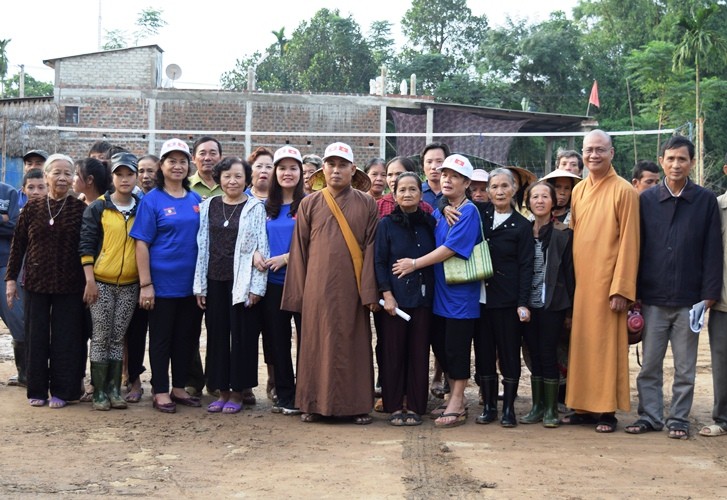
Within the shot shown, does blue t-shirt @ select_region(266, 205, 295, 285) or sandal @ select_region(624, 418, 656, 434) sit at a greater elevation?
blue t-shirt @ select_region(266, 205, 295, 285)

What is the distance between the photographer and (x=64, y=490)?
15.7 ft

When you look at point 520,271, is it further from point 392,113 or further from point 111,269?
point 392,113

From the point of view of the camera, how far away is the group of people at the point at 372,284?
6.27 meters

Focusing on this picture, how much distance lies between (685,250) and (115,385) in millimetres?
4212

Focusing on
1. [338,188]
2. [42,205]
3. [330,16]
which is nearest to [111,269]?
[42,205]

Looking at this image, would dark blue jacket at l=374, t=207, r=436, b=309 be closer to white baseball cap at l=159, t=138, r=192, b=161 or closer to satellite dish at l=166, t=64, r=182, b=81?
white baseball cap at l=159, t=138, r=192, b=161

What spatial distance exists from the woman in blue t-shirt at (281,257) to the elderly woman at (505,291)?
1.40m

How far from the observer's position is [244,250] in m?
6.66

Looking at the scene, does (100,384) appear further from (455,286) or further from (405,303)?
(455,286)

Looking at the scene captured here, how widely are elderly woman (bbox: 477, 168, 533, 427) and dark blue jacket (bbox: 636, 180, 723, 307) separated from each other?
86 cm

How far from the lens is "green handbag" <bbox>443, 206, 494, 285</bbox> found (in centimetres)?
636

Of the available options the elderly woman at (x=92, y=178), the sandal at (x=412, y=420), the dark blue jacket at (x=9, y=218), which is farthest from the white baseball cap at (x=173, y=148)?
the sandal at (x=412, y=420)


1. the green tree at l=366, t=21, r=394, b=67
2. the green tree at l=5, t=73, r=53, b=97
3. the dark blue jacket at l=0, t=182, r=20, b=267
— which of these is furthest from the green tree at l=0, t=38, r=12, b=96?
the dark blue jacket at l=0, t=182, r=20, b=267

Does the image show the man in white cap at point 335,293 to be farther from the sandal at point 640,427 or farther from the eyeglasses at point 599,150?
the sandal at point 640,427
